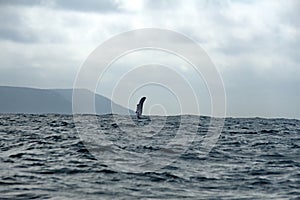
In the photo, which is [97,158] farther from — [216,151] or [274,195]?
[274,195]

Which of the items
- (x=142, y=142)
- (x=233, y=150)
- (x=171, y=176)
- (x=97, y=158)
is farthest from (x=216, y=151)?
(x=171, y=176)

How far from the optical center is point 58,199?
499 inches

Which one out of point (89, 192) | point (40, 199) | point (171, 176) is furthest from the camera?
point (171, 176)

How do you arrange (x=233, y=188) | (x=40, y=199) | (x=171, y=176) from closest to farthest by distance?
1. (x=40, y=199)
2. (x=233, y=188)
3. (x=171, y=176)

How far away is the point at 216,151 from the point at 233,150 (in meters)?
1.03

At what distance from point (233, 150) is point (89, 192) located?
1222 cm

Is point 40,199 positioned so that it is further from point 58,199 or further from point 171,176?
point 171,176

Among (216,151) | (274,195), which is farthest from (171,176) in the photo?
(216,151)

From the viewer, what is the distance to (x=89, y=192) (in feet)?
44.8

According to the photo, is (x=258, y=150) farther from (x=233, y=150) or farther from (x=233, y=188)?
(x=233, y=188)

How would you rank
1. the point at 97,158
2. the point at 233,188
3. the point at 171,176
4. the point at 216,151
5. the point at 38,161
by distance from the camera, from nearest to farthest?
the point at 233,188, the point at 171,176, the point at 38,161, the point at 97,158, the point at 216,151

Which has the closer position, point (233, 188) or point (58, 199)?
point (58, 199)

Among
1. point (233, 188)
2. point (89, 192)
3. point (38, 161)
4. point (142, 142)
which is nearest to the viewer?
point (89, 192)

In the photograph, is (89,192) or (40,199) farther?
(89,192)
